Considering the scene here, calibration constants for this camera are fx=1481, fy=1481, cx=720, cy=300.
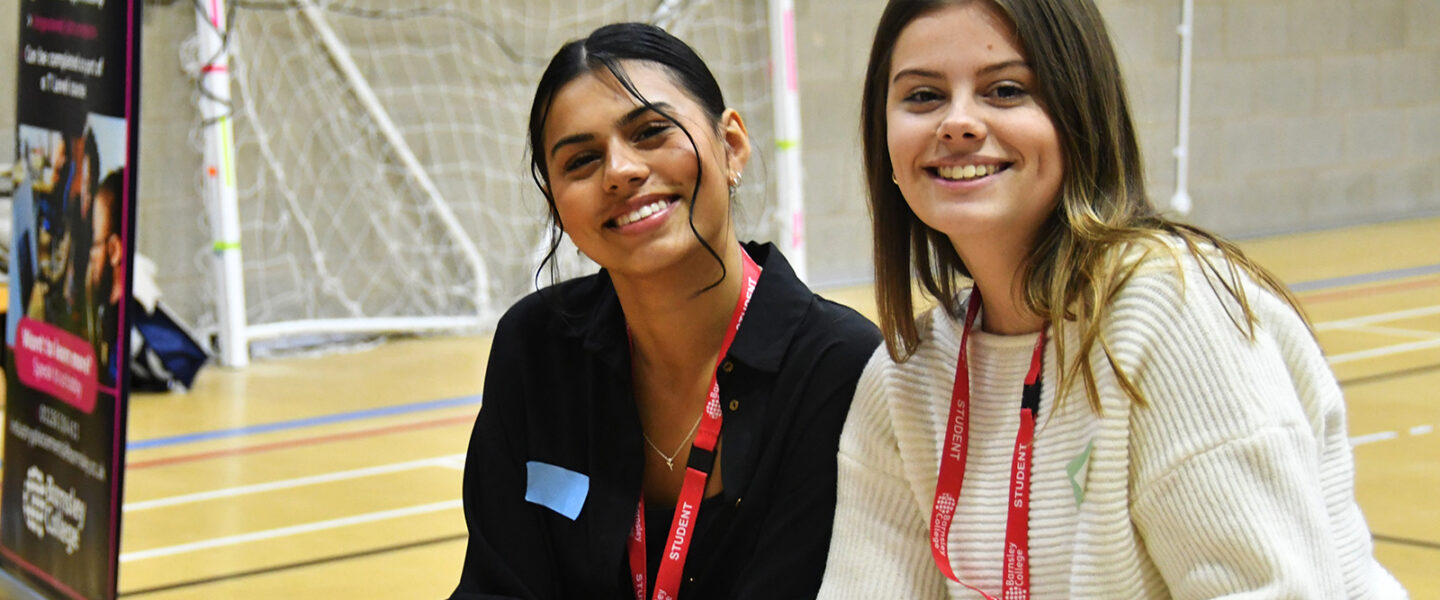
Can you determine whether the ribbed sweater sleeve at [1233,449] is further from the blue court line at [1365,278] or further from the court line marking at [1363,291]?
the blue court line at [1365,278]

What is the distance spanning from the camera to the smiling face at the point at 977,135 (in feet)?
4.37

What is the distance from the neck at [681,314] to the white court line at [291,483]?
7.14ft

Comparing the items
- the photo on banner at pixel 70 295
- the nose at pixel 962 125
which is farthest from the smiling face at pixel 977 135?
the photo on banner at pixel 70 295

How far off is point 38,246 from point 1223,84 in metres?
7.10

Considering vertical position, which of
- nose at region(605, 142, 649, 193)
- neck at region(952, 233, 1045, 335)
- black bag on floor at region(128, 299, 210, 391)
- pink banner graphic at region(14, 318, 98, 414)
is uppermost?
nose at region(605, 142, 649, 193)

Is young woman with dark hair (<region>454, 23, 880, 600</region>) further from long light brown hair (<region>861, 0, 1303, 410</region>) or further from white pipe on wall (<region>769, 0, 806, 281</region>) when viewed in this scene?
white pipe on wall (<region>769, 0, 806, 281</region>)

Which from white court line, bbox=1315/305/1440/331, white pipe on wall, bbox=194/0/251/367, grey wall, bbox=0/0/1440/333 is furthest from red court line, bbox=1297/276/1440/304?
white pipe on wall, bbox=194/0/251/367

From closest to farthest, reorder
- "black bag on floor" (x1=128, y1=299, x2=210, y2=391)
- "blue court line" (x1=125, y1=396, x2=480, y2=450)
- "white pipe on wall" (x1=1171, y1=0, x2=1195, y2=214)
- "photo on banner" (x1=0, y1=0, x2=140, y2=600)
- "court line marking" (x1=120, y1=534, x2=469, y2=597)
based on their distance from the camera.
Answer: "photo on banner" (x1=0, y1=0, x2=140, y2=600) → "court line marking" (x1=120, y1=534, x2=469, y2=597) → "blue court line" (x1=125, y1=396, x2=480, y2=450) → "black bag on floor" (x1=128, y1=299, x2=210, y2=391) → "white pipe on wall" (x1=1171, y1=0, x2=1195, y2=214)

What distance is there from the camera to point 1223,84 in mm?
8156

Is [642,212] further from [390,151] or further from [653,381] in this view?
[390,151]

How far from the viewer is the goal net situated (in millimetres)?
5891

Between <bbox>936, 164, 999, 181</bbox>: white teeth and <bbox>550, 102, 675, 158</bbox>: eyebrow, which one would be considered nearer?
<bbox>936, 164, 999, 181</bbox>: white teeth

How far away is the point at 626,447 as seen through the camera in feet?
5.93

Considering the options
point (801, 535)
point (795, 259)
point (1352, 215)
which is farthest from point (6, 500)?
point (1352, 215)
